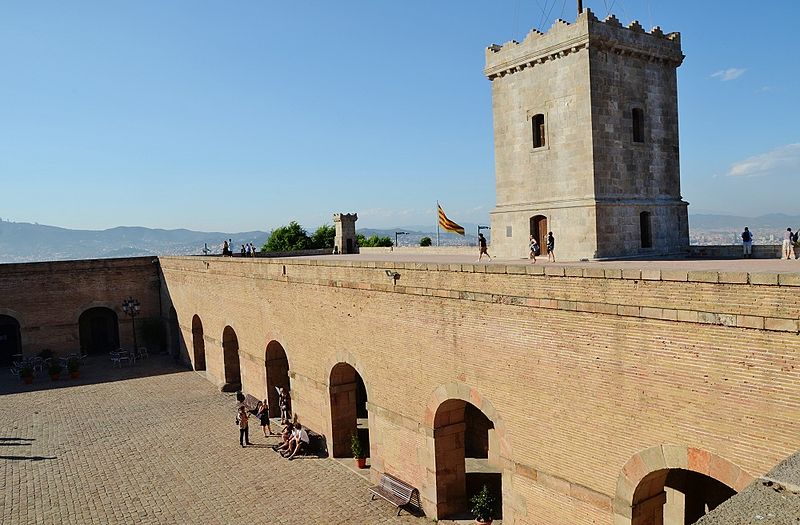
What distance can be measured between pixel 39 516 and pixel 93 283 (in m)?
19.7

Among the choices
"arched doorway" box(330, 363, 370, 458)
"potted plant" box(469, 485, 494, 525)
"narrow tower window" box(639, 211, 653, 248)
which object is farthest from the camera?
"narrow tower window" box(639, 211, 653, 248)

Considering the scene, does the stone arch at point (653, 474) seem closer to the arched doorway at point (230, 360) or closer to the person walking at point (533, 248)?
the person walking at point (533, 248)

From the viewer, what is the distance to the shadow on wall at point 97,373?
84.8 ft

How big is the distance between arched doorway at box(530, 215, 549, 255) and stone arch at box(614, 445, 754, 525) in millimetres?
10602

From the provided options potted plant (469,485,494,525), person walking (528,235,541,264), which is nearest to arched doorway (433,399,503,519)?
potted plant (469,485,494,525)

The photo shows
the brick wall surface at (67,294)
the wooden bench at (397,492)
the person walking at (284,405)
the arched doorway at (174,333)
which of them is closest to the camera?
the wooden bench at (397,492)

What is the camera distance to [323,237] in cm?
6147

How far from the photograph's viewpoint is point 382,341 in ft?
45.3

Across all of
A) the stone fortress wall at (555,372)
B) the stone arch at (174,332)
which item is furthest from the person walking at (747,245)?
the stone arch at (174,332)

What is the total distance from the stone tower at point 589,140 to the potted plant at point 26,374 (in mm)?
20713

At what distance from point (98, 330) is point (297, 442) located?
815 inches

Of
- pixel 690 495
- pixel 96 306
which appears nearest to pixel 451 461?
pixel 690 495

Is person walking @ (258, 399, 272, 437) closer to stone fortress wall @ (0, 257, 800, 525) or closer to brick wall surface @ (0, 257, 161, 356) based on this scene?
stone fortress wall @ (0, 257, 800, 525)

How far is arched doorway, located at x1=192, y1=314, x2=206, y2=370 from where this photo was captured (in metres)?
27.2
